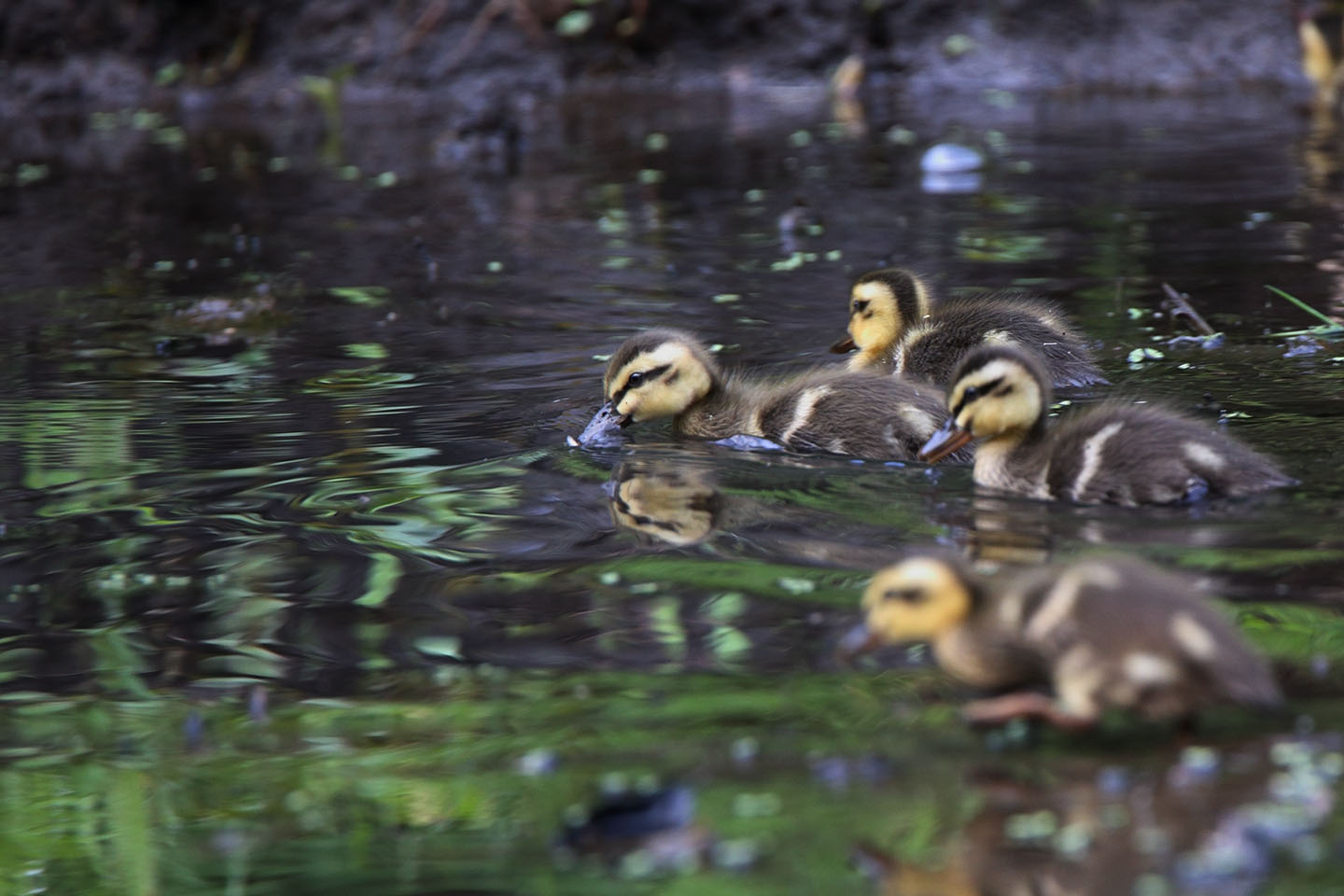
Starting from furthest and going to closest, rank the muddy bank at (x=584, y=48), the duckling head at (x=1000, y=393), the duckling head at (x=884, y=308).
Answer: the muddy bank at (x=584, y=48), the duckling head at (x=884, y=308), the duckling head at (x=1000, y=393)

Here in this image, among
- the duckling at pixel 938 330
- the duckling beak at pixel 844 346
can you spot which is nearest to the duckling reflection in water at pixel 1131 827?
the duckling at pixel 938 330

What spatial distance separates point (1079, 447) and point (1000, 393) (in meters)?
0.27

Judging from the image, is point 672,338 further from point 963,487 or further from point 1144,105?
point 1144,105

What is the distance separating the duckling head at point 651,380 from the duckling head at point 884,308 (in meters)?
0.74

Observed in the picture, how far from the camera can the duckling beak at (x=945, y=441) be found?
492cm

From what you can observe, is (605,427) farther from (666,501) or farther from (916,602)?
(916,602)

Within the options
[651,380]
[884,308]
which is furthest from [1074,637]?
[884,308]

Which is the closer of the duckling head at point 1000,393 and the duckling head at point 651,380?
the duckling head at point 1000,393

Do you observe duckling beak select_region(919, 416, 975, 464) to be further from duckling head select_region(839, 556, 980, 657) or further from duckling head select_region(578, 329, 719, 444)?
duckling head select_region(839, 556, 980, 657)

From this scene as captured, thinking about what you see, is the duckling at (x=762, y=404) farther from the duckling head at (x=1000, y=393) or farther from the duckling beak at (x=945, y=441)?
the duckling head at (x=1000, y=393)

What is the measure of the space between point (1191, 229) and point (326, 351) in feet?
14.0

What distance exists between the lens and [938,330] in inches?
238

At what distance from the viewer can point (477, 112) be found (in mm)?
13406

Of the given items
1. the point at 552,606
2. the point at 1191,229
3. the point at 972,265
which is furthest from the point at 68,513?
the point at 1191,229
